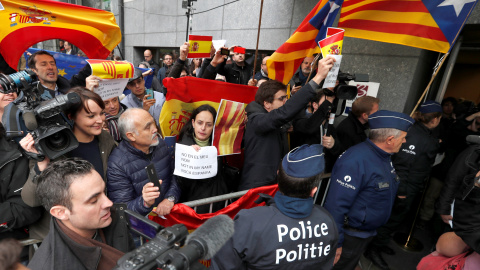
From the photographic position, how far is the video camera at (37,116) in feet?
5.40

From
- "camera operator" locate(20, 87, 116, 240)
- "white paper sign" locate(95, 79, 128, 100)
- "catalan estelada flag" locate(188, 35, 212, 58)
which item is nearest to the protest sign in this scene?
"white paper sign" locate(95, 79, 128, 100)

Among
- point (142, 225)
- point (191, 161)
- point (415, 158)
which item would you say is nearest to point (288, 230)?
point (142, 225)

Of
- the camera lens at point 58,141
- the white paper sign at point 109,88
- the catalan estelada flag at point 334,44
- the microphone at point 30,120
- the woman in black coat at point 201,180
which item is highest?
the catalan estelada flag at point 334,44

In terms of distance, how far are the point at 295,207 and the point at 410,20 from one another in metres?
2.87

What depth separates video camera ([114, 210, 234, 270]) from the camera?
2.34ft

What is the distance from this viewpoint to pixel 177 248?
0.80 m

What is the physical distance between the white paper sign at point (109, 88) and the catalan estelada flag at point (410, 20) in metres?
2.87

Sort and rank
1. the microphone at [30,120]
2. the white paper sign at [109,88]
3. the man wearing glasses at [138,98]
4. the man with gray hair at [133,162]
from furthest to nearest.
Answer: the man wearing glasses at [138,98] → the white paper sign at [109,88] → the man with gray hair at [133,162] → the microphone at [30,120]

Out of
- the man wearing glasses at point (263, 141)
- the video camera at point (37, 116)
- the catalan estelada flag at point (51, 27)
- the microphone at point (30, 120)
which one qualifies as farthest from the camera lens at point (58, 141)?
the catalan estelada flag at point (51, 27)

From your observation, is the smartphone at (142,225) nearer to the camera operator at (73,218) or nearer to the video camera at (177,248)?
the video camera at (177,248)

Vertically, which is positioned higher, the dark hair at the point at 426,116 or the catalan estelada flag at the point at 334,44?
the catalan estelada flag at the point at 334,44

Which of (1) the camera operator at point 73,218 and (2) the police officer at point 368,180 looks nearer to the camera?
(1) the camera operator at point 73,218

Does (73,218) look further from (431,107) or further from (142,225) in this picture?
(431,107)

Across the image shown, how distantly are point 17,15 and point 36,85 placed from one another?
7.20 ft
